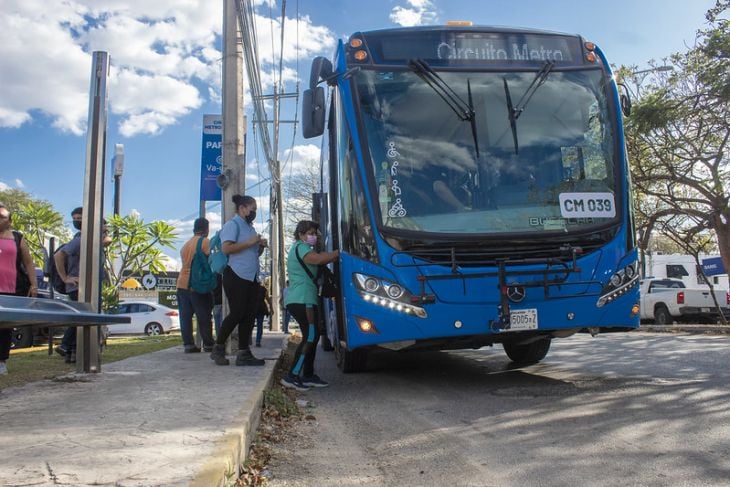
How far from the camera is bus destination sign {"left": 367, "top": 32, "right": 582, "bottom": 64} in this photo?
6199mm

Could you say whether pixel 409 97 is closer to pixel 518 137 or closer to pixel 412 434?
pixel 518 137

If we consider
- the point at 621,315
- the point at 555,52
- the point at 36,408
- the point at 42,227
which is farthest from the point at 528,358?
the point at 42,227

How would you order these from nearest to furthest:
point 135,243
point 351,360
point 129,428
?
point 129,428
point 351,360
point 135,243

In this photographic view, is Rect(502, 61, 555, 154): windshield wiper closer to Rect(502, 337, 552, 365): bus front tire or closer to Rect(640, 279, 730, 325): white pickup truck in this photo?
Rect(502, 337, 552, 365): bus front tire

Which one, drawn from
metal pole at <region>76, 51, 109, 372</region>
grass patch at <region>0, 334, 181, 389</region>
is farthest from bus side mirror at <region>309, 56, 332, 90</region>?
grass patch at <region>0, 334, 181, 389</region>

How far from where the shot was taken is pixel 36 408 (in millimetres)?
4375

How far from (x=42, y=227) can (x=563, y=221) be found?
12.4 metres

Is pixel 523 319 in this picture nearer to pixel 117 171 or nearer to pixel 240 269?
pixel 240 269

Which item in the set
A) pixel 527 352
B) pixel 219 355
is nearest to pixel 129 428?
pixel 219 355

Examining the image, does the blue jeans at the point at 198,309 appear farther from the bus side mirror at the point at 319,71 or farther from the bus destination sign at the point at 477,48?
the bus destination sign at the point at 477,48

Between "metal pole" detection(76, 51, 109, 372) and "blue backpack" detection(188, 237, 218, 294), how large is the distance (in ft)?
6.95

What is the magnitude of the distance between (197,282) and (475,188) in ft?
13.7

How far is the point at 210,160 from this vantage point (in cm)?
1088

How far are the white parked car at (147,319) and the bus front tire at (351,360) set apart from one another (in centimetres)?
1679
